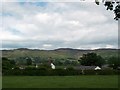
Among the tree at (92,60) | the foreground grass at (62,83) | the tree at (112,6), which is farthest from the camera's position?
the tree at (92,60)

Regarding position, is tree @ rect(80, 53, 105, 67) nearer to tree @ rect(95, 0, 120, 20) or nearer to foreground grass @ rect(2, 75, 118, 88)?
foreground grass @ rect(2, 75, 118, 88)

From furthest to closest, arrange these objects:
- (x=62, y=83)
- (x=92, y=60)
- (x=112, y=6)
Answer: (x=92, y=60) < (x=62, y=83) < (x=112, y=6)

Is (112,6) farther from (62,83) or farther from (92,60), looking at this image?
(92,60)

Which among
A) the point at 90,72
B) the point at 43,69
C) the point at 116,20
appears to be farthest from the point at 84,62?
the point at 116,20

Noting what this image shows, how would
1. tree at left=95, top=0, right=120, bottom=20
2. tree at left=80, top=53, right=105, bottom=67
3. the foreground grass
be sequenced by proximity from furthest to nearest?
1. tree at left=80, top=53, right=105, bottom=67
2. the foreground grass
3. tree at left=95, top=0, right=120, bottom=20

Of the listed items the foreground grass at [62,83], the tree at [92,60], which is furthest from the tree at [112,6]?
the tree at [92,60]

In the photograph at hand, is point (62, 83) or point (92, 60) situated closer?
point (62, 83)

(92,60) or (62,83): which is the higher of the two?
(92,60)

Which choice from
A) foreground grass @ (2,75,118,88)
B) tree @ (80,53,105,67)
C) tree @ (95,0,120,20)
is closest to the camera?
tree @ (95,0,120,20)

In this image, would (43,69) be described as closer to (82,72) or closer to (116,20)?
(82,72)

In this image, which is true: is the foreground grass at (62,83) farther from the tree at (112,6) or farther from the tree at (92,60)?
the tree at (92,60)

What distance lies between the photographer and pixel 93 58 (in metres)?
131

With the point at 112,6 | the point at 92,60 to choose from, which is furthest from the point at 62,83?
the point at 92,60

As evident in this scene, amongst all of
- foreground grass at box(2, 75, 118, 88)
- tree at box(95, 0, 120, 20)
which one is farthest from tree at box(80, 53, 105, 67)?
tree at box(95, 0, 120, 20)
